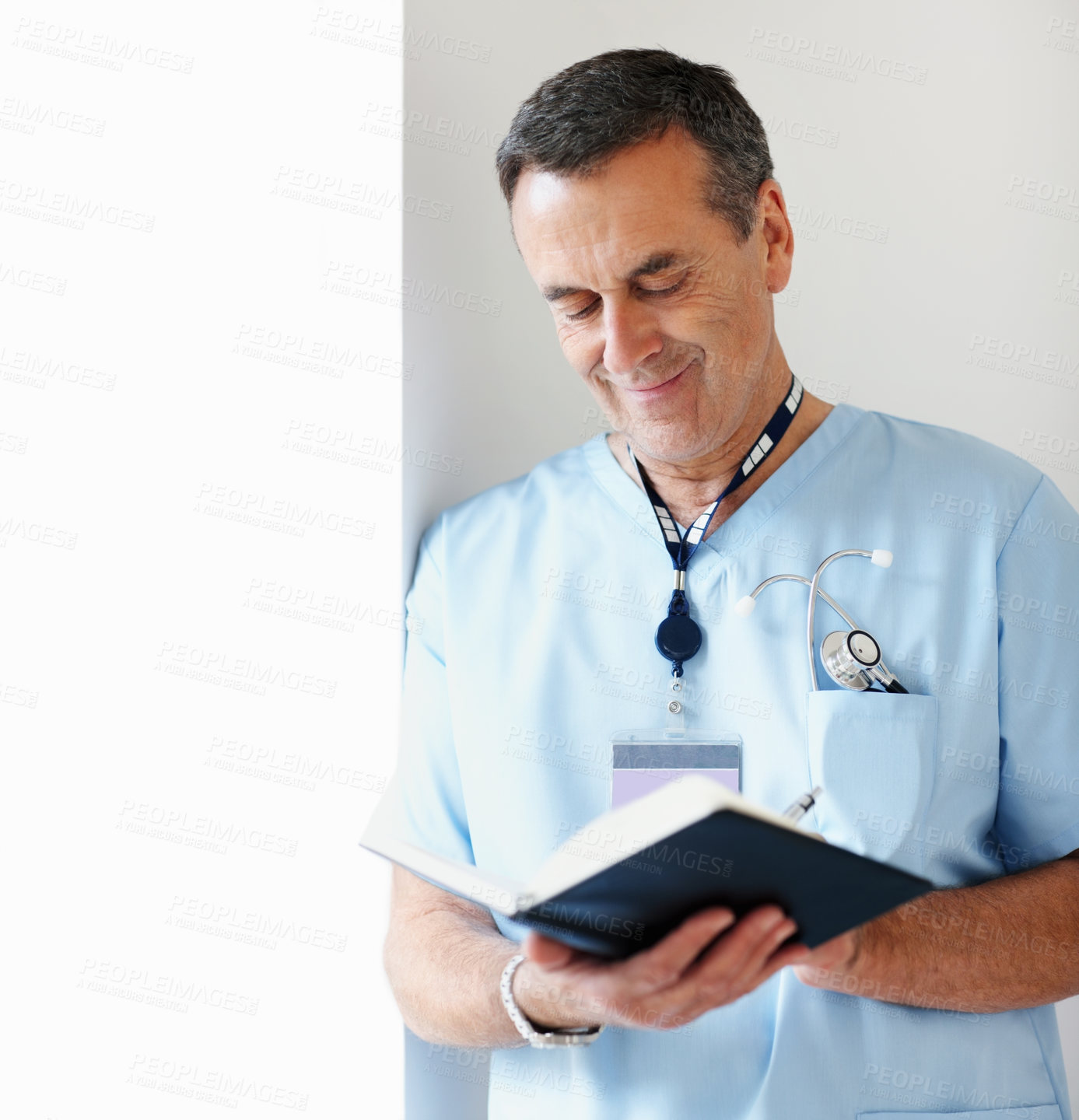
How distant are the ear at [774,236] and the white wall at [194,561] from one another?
1.47 ft

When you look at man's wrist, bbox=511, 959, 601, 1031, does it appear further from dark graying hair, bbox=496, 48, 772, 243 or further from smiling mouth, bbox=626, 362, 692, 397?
dark graying hair, bbox=496, 48, 772, 243

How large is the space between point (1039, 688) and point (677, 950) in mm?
576

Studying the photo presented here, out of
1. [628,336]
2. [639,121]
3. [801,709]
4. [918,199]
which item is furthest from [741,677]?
[918,199]

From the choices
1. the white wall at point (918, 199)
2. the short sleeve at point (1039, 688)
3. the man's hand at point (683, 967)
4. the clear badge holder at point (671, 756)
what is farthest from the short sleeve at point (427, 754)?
the short sleeve at point (1039, 688)

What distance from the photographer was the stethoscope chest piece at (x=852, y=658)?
1.21 metres

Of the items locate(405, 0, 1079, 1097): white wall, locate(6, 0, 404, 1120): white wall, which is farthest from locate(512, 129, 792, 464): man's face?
locate(405, 0, 1079, 1097): white wall

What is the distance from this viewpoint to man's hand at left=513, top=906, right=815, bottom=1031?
2.88 feet

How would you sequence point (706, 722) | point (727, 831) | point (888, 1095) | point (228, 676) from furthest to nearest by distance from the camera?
point (228, 676) < point (706, 722) < point (888, 1095) < point (727, 831)

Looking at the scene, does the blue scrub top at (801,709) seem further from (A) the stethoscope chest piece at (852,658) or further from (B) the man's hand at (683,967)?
(B) the man's hand at (683,967)

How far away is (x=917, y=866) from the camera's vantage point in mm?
1196

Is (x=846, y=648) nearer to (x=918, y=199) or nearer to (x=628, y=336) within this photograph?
(x=628, y=336)

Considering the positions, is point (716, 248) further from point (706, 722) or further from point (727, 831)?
point (727, 831)

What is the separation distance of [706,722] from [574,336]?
18.2 inches

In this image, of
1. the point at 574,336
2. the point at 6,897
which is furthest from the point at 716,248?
the point at 6,897
